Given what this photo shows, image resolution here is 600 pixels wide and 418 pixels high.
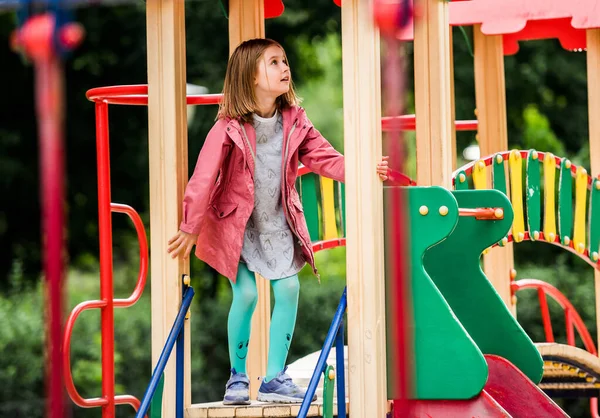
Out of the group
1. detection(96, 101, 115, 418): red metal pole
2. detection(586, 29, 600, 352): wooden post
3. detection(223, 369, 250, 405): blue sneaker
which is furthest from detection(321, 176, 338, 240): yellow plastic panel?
detection(223, 369, 250, 405): blue sneaker

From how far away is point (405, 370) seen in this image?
3357mm

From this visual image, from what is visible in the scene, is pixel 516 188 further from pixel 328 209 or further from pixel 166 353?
pixel 166 353

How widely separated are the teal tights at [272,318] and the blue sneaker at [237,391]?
1.0 inches

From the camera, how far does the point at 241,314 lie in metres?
3.61

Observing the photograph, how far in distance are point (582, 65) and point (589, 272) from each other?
2.64 m

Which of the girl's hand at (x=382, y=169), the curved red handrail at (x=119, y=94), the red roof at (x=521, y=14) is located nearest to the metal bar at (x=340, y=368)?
the girl's hand at (x=382, y=169)

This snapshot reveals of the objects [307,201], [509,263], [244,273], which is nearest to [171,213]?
[244,273]

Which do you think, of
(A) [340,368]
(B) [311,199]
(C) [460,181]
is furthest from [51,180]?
(B) [311,199]

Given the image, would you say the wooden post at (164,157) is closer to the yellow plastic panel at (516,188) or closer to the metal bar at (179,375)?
the metal bar at (179,375)

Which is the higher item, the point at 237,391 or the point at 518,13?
the point at 518,13

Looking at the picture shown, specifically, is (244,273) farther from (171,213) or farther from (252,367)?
(252,367)

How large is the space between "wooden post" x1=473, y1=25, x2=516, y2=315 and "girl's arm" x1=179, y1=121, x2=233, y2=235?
286cm

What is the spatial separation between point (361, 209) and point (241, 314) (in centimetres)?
68

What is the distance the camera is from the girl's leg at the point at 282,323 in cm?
354
